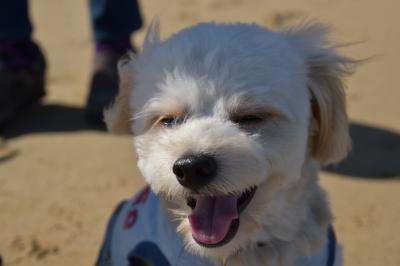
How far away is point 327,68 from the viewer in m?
2.29

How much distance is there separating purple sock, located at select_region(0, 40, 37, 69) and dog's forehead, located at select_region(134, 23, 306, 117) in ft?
7.75

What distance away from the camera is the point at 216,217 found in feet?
6.85

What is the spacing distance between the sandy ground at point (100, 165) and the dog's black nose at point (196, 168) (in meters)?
1.31

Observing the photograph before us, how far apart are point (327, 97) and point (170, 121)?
563 millimetres

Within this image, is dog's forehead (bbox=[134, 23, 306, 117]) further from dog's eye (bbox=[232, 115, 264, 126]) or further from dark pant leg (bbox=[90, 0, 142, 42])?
dark pant leg (bbox=[90, 0, 142, 42])

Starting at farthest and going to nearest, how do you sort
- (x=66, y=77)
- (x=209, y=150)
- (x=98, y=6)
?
(x=66, y=77) < (x=98, y=6) < (x=209, y=150)

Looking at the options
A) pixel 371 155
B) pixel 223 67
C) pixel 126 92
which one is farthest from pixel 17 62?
pixel 223 67

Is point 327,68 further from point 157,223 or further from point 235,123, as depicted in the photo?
point 157,223

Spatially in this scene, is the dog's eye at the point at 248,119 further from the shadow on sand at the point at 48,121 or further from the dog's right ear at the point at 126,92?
the shadow on sand at the point at 48,121

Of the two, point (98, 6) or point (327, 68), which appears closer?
point (327, 68)

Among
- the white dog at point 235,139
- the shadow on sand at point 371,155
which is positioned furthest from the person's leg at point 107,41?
the white dog at point 235,139

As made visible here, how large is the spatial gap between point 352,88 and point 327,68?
87.2 inches

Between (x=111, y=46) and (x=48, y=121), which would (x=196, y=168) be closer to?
(x=111, y=46)

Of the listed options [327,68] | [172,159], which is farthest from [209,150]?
[327,68]
